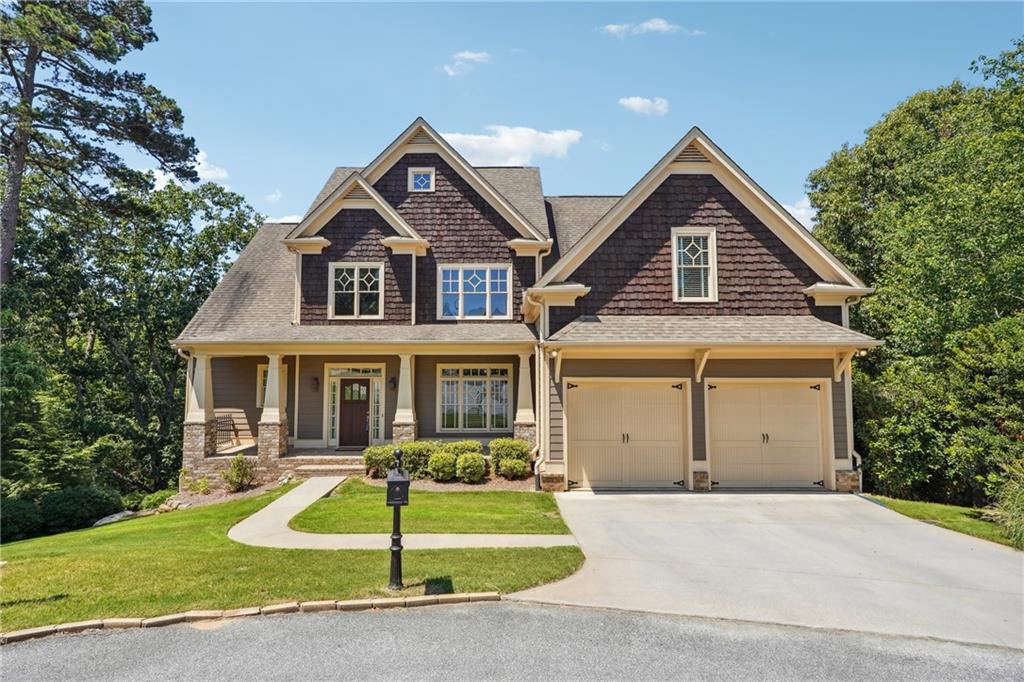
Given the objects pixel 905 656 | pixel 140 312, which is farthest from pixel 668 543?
pixel 140 312

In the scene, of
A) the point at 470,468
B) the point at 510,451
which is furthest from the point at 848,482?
the point at 470,468

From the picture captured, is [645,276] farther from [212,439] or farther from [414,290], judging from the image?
[212,439]

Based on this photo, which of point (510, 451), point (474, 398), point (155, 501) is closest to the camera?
point (510, 451)

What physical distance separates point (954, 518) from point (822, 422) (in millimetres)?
3140

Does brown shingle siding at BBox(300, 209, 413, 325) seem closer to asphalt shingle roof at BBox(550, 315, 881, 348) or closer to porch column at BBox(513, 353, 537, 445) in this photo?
porch column at BBox(513, 353, 537, 445)

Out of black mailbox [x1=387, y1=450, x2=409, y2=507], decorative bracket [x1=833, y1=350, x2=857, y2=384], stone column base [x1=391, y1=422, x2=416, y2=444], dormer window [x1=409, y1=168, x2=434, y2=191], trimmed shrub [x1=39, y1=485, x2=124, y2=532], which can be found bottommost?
trimmed shrub [x1=39, y1=485, x2=124, y2=532]

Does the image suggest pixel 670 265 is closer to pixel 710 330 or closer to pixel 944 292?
pixel 710 330

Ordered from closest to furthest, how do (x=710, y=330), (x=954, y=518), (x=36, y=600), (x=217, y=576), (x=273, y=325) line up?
(x=36, y=600), (x=217, y=576), (x=954, y=518), (x=710, y=330), (x=273, y=325)

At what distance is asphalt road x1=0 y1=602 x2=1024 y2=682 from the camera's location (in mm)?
4680

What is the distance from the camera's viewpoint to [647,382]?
12.9 meters

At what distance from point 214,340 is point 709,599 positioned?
1475 cm

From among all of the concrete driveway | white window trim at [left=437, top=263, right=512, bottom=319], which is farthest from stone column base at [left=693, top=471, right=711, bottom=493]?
white window trim at [left=437, top=263, right=512, bottom=319]

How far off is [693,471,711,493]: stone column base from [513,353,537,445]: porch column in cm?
438

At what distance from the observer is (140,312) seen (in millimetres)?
25078
